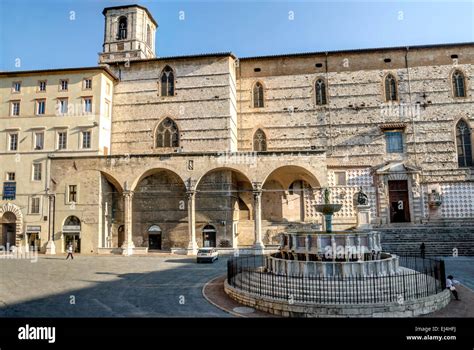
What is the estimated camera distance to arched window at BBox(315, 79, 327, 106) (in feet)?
95.2

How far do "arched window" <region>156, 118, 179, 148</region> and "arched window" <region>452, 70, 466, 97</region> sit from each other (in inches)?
912

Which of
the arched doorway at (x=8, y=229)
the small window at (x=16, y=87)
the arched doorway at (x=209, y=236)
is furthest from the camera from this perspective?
the small window at (x=16, y=87)

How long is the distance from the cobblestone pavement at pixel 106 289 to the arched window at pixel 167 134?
11765 millimetres

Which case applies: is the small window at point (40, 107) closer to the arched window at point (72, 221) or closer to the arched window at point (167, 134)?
the arched window at point (72, 221)

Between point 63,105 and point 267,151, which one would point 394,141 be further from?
point 63,105

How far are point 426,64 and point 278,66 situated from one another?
12158 millimetres

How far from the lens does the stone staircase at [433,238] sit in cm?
2178

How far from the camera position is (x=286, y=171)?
27000 millimetres

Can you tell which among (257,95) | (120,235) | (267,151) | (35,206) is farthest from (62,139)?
(257,95)

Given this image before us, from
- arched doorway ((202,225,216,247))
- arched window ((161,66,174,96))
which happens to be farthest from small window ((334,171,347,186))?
arched window ((161,66,174,96))

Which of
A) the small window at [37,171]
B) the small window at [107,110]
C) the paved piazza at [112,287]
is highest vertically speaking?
the small window at [107,110]

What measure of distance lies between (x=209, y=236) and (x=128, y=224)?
6115mm

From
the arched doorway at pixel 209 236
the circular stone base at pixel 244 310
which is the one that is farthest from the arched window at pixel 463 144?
the circular stone base at pixel 244 310
